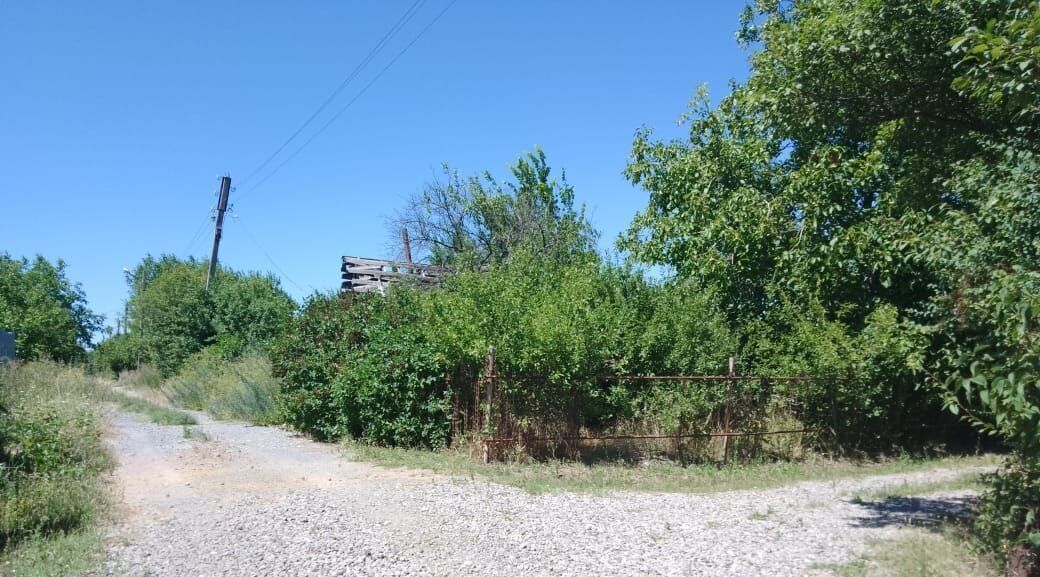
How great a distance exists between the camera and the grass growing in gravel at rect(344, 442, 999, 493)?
32.3ft

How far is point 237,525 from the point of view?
23.5 feet

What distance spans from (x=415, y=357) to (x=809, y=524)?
651 centimetres

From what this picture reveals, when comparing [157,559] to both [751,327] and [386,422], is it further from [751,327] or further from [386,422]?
[751,327]

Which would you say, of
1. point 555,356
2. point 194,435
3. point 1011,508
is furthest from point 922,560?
point 194,435

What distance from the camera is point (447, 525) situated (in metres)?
7.40

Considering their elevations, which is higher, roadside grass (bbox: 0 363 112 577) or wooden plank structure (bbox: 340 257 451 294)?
wooden plank structure (bbox: 340 257 451 294)

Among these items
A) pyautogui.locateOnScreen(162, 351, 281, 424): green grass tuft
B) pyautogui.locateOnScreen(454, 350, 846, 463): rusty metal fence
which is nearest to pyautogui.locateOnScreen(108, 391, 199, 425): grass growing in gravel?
pyautogui.locateOnScreen(162, 351, 281, 424): green grass tuft

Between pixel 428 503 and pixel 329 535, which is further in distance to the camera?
pixel 428 503

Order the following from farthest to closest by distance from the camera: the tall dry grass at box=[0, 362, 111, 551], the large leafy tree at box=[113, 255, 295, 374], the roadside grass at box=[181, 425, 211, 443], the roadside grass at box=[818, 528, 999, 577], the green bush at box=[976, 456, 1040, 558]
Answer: the large leafy tree at box=[113, 255, 295, 374]
the roadside grass at box=[181, 425, 211, 443]
the tall dry grass at box=[0, 362, 111, 551]
the roadside grass at box=[818, 528, 999, 577]
the green bush at box=[976, 456, 1040, 558]

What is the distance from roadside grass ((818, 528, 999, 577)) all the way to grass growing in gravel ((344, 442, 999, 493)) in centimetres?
312

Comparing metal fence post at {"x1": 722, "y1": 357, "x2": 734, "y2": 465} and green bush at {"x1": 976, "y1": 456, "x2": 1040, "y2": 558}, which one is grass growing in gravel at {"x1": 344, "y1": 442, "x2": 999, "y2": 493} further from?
green bush at {"x1": 976, "y1": 456, "x2": 1040, "y2": 558}

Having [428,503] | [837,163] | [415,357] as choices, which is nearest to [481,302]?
[415,357]

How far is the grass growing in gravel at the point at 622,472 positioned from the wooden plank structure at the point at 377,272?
27.4ft

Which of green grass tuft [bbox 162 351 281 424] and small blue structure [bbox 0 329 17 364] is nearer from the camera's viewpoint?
green grass tuft [bbox 162 351 281 424]
